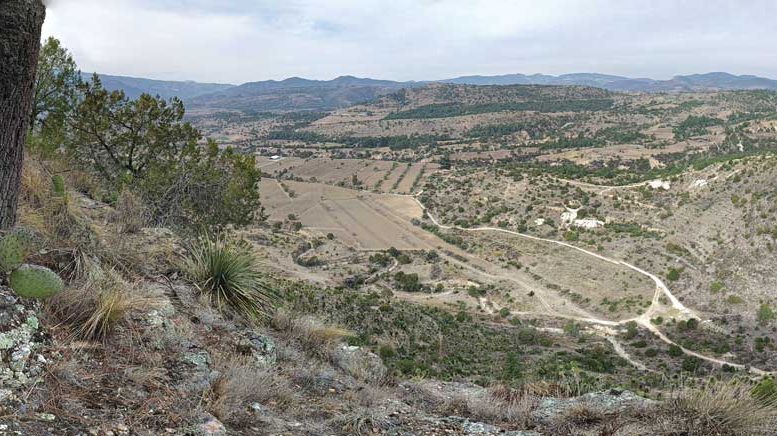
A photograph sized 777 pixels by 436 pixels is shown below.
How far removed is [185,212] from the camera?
391 inches

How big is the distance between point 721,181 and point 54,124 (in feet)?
197

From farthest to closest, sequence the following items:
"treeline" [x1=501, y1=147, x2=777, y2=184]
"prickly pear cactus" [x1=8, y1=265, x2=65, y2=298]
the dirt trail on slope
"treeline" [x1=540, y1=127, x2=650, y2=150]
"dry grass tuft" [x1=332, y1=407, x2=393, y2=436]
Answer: "treeline" [x1=540, y1=127, x2=650, y2=150], "treeline" [x1=501, y1=147, x2=777, y2=184], the dirt trail on slope, "dry grass tuft" [x1=332, y1=407, x2=393, y2=436], "prickly pear cactus" [x1=8, y1=265, x2=65, y2=298]

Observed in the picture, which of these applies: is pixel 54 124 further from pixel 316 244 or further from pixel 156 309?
pixel 316 244

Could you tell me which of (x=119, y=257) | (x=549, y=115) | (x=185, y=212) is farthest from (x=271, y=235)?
(x=549, y=115)

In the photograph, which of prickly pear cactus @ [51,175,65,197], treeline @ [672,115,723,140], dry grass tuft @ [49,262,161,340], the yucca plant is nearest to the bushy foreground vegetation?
prickly pear cactus @ [51,175,65,197]

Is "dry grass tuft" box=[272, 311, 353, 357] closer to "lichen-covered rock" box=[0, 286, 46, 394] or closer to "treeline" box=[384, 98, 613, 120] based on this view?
→ "lichen-covered rock" box=[0, 286, 46, 394]

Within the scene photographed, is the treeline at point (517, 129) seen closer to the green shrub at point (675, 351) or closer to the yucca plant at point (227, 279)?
the green shrub at point (675, 351)

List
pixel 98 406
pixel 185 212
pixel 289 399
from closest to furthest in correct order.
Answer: pixel 98 406, pixel 289 399, pixel 185 212

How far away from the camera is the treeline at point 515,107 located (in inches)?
6860

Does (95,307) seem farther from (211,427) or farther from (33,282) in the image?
(211,427)

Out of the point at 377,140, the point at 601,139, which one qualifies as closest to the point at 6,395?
the point at 601,139

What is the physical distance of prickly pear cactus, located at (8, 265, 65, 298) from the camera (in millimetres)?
3885

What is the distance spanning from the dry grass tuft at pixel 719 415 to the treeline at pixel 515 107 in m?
176

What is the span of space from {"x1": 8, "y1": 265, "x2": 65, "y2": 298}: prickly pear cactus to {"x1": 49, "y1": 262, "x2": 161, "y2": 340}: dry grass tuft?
14 centimetres
